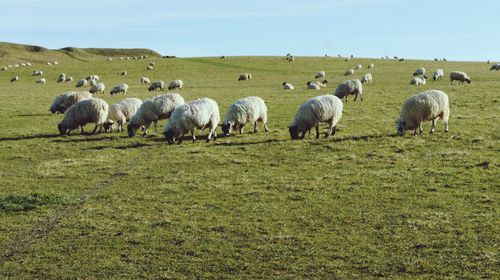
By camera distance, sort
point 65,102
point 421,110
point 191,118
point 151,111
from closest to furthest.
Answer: point 421,110 → point 191,118 → point 151,111 → point 65,102

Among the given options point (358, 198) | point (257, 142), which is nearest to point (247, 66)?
point (257, 142)

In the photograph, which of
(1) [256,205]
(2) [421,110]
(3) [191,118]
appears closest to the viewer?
(1) [256,205]

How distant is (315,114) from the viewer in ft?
70.4

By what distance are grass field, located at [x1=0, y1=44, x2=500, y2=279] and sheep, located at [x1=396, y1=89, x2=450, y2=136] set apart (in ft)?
1.93

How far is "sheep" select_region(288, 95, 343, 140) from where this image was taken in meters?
21.5

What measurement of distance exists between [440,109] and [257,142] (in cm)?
806

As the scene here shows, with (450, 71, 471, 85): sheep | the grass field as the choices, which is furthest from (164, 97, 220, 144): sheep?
(450, 71, 471, 85): sheep

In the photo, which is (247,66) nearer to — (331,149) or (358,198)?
(331,149)

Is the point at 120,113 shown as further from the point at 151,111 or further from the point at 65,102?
the point at 65,102

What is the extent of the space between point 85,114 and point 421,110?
640 inches

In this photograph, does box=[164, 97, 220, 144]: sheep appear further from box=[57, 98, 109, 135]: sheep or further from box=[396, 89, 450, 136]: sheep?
box=[396, 89, 450, 136]: sheep

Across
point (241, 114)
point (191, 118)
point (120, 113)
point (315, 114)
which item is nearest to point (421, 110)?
point (315, 114)

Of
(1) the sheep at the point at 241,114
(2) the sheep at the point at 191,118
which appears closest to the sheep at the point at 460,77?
(1) the sheep at the point at 241,114

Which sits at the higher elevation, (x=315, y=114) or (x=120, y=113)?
(x=315, y=114)
